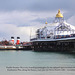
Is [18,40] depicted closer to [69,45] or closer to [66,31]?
[66,31]

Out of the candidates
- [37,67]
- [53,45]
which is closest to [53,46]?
[53,45]

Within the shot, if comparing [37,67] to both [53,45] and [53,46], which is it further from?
[53,45]

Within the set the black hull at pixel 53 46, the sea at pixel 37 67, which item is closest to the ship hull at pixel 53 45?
the black hull at pixel 53 46

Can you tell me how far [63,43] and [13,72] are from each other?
60.4 meters

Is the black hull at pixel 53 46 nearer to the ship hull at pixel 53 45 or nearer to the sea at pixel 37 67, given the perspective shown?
the ship hull at pixel 53 45

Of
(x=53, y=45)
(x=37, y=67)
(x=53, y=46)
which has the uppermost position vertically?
(x=53, y=45)

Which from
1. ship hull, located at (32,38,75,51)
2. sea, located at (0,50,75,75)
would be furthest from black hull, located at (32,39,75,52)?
sea, located at (0,50,75,75)

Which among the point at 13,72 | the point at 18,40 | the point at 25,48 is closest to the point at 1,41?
the point at 18,40

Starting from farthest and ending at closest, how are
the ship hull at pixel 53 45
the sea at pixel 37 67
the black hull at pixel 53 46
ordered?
Answer: the black hull at pixel 53 46
the ship hull at pixel 53 45
the sea at pixel 37 67

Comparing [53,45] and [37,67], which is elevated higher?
[53,45]

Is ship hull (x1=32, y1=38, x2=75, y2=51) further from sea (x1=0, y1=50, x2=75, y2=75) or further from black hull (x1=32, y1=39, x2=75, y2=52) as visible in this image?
sea (x1=0, y1=50, x2=75, y2=75)

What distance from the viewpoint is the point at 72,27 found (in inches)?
3890

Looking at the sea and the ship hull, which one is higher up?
the ship hull

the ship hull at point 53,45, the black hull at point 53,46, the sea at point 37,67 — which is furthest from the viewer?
the black hull at point 53,46
